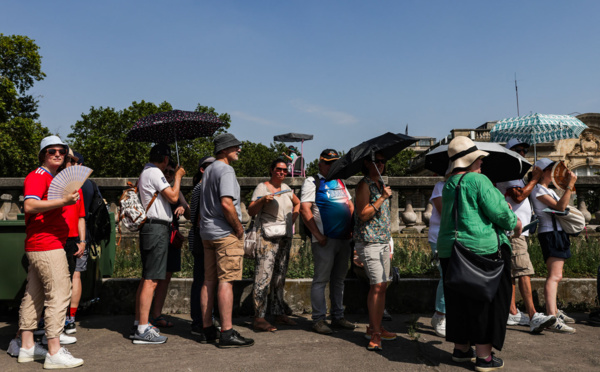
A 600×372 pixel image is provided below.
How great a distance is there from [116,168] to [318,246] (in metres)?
35.6

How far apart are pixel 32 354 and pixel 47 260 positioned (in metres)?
0.90

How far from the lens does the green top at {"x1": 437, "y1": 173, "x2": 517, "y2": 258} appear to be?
415 centimetres

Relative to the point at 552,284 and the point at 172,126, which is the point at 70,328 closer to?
the point at 172,126

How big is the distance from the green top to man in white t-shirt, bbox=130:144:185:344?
2763mm

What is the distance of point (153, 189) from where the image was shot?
517 centimetres

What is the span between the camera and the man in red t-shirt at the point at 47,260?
425 cm

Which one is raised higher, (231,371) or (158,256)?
(158,256)

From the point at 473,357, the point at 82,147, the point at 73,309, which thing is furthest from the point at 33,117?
the point at 473,357

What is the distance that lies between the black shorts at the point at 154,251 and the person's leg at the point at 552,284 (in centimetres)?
409

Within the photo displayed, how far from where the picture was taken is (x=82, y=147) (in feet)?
125

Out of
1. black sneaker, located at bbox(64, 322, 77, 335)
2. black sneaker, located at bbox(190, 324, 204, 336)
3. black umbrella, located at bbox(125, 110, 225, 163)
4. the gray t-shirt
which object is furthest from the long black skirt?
black sneaker, located at bbox(64, 322, 77, 335)

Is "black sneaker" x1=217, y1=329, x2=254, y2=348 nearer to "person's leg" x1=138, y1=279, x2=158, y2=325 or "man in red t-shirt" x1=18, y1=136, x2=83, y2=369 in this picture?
"person's leg" x1=138, y1=279, x2=158, y2=325

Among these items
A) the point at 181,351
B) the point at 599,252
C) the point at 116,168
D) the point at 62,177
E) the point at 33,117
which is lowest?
the point at 181,351

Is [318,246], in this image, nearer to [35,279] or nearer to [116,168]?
[35,279]
